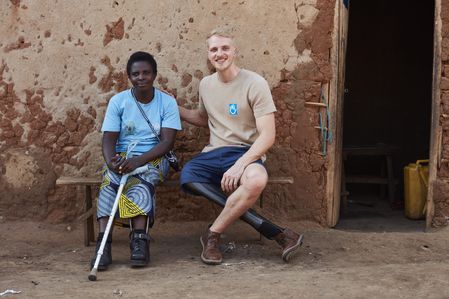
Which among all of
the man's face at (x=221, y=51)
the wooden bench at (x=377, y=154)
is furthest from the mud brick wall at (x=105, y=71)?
the wooden bench at (x=377, y=154)

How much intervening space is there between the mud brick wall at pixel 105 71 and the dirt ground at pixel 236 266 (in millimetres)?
420

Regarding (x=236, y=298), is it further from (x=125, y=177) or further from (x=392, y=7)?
(x=392, y=7)

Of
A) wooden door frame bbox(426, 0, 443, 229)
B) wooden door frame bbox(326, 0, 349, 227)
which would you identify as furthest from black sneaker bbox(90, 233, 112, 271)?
wooden door frame bbox(426, 0, 443, 229)

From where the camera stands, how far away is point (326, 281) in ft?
12.4

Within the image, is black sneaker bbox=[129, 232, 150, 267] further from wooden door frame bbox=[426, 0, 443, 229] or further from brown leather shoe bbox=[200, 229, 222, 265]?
wooden door frame bbox=[426, 0, 443, 229]

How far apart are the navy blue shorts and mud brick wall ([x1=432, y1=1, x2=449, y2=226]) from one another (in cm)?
154

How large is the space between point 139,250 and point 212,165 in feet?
2.39

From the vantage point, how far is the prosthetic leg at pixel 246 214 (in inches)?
167

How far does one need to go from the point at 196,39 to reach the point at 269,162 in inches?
41.7

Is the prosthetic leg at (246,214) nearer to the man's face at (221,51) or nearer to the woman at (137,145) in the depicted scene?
the woman at (137,145)

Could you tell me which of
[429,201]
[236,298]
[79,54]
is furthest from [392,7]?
[236,298]

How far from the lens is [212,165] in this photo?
4391mm

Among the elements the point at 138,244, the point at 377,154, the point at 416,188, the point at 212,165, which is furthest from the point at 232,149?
the point at 377,154

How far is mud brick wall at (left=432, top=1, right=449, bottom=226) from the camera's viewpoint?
4.92 metres
